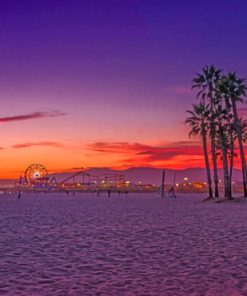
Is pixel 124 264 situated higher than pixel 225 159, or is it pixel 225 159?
pixel 225 159

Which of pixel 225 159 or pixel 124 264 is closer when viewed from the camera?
pixel 124 264

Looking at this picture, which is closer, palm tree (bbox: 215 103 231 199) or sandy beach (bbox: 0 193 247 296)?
sandy beach (bbox: 0 193 247 296)

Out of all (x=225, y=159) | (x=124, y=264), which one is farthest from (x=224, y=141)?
(x=124, y=264)

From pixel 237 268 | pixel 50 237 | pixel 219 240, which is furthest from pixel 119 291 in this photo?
pixel 50 237

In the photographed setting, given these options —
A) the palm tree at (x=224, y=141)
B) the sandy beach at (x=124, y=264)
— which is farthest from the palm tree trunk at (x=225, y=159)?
the sandy beach at (x=124, y=264)

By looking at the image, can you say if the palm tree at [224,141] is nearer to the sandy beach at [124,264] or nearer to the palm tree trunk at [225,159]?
the palm tree trunk at [225,159]

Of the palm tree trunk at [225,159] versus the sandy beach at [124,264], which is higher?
the palm tree trunk at [225,159]

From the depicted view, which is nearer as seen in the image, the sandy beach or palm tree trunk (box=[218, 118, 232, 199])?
the sandy beach

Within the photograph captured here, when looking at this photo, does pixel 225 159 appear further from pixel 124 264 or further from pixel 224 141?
pixel 124 264

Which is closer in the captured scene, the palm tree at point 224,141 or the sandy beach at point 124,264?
the sandy beach at point 124,264

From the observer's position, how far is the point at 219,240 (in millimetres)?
20078

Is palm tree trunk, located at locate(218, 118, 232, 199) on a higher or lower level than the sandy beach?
higher

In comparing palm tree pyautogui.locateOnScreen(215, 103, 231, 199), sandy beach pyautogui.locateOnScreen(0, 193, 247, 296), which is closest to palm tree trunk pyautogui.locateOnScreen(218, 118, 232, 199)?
palm tree pyautogui.locateOnScreen(215, 103, 231, 199)

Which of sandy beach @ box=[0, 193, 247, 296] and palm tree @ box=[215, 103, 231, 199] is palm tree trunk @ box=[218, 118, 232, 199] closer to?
palm tree @ box=[215, 103, 231, 199]
